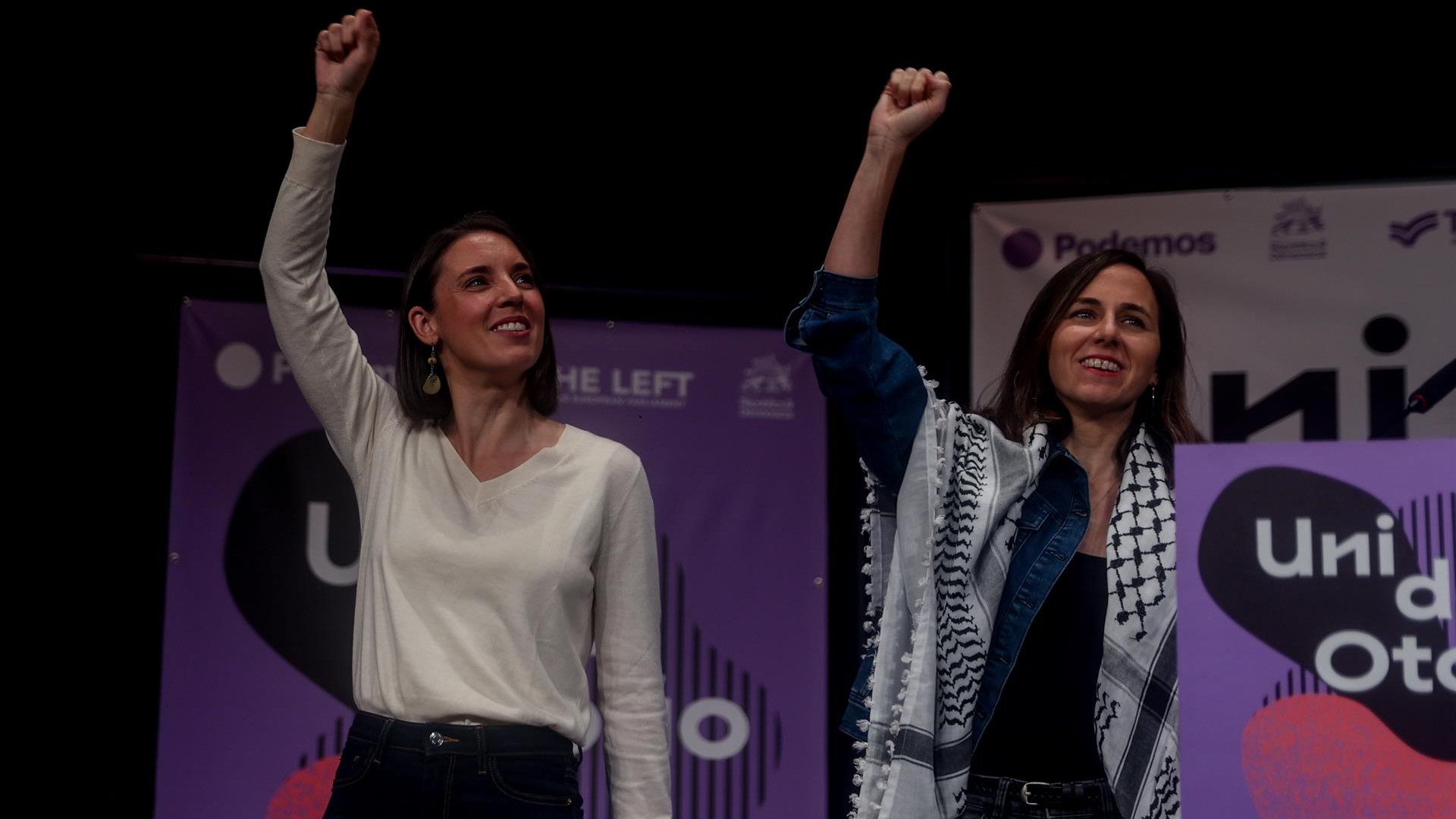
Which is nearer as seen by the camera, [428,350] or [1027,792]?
[1027,792]

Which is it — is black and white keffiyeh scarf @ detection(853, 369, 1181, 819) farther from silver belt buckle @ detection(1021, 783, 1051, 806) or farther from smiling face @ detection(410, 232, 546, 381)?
smiling face @ detection(410, 232, 546, 381)

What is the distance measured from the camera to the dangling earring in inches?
91.9

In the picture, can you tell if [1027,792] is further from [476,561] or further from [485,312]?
[485,312]

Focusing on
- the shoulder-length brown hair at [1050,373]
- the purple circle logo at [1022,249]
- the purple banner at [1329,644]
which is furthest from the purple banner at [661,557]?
the purple banner at [1329,644]

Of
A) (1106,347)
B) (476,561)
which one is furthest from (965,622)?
(476,561)

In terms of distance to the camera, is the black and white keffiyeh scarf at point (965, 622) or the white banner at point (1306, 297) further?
the white banner at point (1306, 297)

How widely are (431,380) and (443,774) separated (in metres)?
0.60

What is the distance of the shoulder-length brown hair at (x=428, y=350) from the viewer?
2332 millimetres

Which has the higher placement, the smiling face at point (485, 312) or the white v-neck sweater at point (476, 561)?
the smiling face at point (485, 312)

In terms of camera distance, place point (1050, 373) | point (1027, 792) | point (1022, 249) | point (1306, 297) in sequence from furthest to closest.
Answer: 1. point (1022, 249)
2. point (1306, 297)
3. point (1050, 373)
4. point (1027, 792)

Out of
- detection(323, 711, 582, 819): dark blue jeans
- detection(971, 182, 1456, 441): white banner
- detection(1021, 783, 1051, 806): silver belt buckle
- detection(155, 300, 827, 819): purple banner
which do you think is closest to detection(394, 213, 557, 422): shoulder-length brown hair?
detection(323, 711, 582, 819): dark blue jeans

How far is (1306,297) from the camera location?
342cm

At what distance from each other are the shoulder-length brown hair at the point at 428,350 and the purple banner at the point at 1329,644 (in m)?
1.22

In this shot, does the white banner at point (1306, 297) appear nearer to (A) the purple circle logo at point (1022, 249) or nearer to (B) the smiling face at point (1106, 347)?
(A) the purple circle logo at point (1022, 249)
